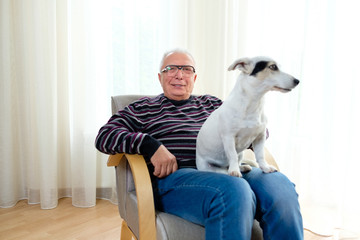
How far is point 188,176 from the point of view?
1.16 metres

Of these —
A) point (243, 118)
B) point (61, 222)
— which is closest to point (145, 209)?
point (243, 118)

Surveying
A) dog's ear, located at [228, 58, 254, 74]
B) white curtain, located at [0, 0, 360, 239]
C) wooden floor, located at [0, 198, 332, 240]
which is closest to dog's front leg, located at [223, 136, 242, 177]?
dog's ear, located at [228, 58, 254, 74]

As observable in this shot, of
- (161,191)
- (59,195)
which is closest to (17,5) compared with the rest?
(59,195)

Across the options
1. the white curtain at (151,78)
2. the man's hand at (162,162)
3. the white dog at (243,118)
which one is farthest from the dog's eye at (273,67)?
the white curtain at (151,78)

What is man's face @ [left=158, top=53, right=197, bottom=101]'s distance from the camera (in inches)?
60.5

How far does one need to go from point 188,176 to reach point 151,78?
153 cm

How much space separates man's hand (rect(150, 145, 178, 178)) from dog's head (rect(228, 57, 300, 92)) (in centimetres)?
43

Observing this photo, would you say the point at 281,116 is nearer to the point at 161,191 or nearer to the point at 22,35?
the point at 161,191

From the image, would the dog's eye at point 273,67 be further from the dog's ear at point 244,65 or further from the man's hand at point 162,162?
the man's hand at point 162,162

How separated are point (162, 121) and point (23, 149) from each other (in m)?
1.54

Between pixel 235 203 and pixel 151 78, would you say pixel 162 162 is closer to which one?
pixel 235 203

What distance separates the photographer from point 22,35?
228 centimetres

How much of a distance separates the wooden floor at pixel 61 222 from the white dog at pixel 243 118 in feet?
3.42

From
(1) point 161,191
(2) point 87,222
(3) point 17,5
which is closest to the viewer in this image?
(1) point 161,191
